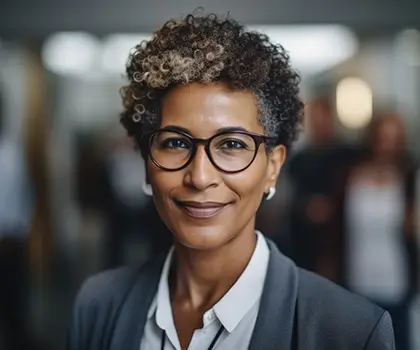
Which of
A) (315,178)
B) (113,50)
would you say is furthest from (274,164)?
(113,50)

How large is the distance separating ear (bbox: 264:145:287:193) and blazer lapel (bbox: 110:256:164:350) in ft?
0.65

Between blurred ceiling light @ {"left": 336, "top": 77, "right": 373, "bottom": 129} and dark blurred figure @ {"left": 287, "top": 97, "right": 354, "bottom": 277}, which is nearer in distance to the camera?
dark blurred figure @ {"left": 287, "top": 97, "right": 354, "bottom": 277}

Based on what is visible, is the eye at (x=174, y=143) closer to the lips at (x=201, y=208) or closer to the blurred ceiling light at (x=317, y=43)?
the lips at (x=201, y=208)

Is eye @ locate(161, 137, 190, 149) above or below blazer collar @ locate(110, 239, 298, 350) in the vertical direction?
above

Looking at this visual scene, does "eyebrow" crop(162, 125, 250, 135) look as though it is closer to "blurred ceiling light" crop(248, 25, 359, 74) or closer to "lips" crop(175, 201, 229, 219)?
"lips" crop(175, 201, 229, 219)

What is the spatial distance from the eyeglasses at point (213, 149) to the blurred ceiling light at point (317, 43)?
314 millimetres

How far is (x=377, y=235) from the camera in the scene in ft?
3.05

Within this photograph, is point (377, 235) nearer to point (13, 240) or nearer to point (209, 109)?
point (209, 109)

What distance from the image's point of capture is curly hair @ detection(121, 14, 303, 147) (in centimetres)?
65

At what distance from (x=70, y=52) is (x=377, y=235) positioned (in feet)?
4.48

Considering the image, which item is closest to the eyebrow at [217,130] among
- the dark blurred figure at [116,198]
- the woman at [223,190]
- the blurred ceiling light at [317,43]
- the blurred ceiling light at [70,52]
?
the woman at [223,190]

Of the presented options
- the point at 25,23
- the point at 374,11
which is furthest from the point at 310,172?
the point at 25,23

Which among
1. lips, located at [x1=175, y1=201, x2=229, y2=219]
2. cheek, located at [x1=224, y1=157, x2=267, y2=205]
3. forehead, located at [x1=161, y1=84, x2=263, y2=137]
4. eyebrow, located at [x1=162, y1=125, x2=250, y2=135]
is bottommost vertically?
lips, located at [x1=175, y1=201, x2=229, y2=219]

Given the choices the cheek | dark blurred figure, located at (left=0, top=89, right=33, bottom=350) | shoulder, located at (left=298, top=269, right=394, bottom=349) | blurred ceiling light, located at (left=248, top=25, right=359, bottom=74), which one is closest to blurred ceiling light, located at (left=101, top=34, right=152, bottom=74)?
blurred ceiling light, located at (left=248, top=25, right=359, bottom=74)
